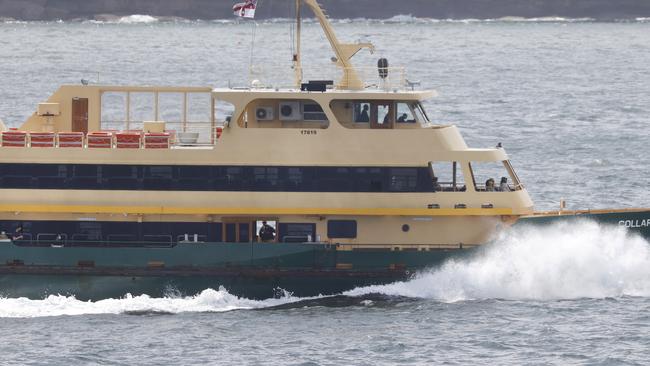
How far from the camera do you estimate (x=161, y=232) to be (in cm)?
4200

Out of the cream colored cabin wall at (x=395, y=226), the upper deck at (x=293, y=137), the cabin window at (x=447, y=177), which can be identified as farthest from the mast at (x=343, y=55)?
the cream colored cabin wall at (x=395, y=226)

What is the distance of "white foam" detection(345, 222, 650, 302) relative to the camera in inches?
1644

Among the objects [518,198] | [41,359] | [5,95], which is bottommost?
[41,359]

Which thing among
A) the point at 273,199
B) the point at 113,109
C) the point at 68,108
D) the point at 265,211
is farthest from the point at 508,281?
the point at 113,109

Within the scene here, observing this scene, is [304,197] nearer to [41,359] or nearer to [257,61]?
[41,359]

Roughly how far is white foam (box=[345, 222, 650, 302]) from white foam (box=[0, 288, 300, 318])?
119 inches

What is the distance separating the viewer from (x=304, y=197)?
137 ft

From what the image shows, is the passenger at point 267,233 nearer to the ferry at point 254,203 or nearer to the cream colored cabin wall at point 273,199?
the ferry at point 254,203

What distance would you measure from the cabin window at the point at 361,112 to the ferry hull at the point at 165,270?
3.47 m

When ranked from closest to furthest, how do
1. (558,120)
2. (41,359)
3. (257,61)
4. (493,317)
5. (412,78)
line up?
(41,359)
(493,317)
(558,120)
(412,78)
(257,61)

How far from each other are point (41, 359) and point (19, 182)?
270 inches

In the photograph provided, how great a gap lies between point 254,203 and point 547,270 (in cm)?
787

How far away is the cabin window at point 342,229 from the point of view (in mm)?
41875

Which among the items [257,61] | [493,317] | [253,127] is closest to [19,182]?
[253,127]
